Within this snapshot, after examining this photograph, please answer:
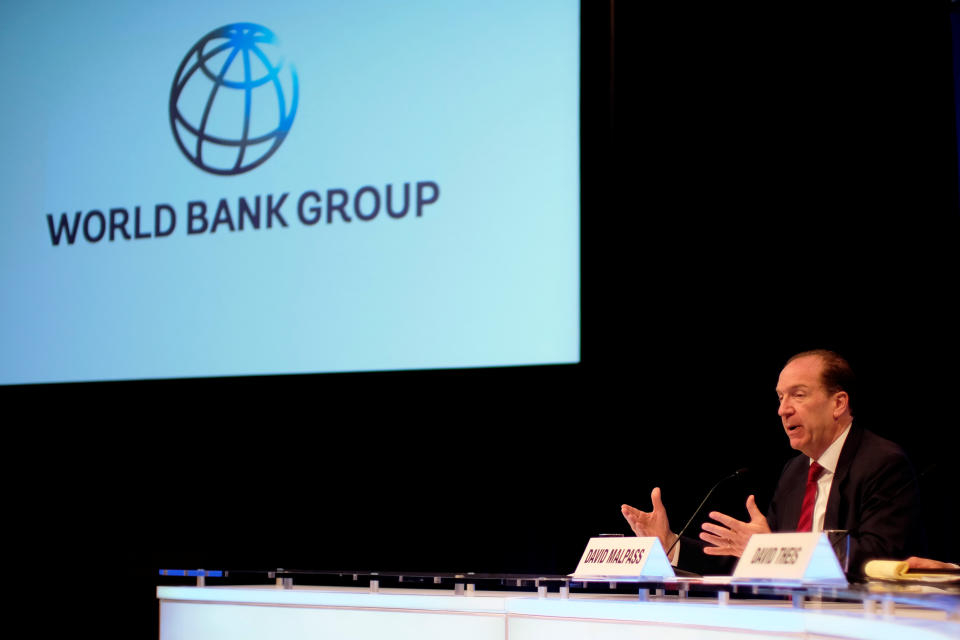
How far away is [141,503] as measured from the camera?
446cm

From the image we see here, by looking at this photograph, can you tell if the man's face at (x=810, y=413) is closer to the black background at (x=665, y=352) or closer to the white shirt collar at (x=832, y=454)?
the white shirt collar at (x=832, y=454)

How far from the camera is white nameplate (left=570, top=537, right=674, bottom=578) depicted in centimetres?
221

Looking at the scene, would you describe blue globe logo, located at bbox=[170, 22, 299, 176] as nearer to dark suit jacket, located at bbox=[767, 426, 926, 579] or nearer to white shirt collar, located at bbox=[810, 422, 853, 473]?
white shirt collar, located at bbox=[810, 422, 853, 473]

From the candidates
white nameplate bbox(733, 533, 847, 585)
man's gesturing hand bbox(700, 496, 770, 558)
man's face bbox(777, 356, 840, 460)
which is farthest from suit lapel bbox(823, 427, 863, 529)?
white nameplate bbox(733, 533, 847, 585)

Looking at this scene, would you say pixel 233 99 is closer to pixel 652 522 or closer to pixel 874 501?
pixel 652 522

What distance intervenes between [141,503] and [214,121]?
1.58 metres

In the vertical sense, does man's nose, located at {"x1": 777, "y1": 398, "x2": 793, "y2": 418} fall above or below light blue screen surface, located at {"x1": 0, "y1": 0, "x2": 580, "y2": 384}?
below

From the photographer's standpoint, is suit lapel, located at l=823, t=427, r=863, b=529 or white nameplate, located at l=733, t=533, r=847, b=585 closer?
white nameplate, located at l=733, t=533, r=847, b=585

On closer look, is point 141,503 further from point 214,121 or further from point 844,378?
point 844,378

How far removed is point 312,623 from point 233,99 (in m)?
2.42

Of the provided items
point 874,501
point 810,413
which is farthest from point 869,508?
point 810,413

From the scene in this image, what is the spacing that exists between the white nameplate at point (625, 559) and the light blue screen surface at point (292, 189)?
4.32 ft

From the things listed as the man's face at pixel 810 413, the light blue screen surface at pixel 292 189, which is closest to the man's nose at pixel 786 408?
the man's face at pixel 810 413

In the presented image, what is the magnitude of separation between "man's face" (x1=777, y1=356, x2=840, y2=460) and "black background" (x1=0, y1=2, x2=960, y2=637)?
0.35m
